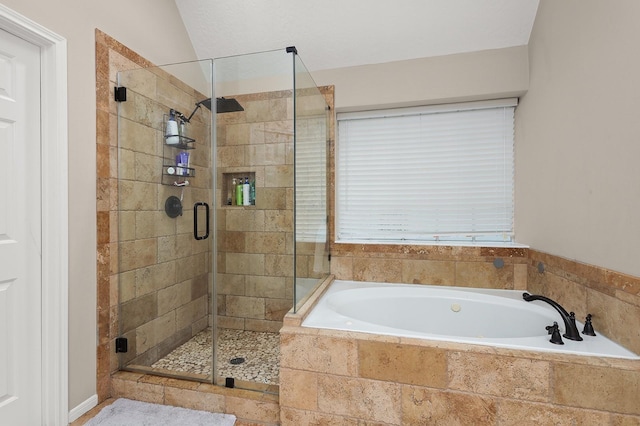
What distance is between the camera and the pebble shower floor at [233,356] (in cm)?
204

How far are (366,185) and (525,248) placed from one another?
133cm

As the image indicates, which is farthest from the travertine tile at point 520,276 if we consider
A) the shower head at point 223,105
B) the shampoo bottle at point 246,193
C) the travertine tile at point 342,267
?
the shower head at point 223,105

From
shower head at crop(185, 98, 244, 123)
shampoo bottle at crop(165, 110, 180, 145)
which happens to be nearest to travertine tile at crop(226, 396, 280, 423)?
shampoo bottle at crop(165, 110, 180, 145)

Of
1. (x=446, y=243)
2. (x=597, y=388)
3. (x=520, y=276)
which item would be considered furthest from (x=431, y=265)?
(x=597, y=388)

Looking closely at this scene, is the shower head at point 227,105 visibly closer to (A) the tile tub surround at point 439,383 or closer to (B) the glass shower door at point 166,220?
(B) the glass shower door at point 166,220

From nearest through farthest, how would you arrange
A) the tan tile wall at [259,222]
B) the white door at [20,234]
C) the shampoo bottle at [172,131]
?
the white door at [20,234] < the shampoo bottle at [172,131] < the tan tile wall at [259,222]

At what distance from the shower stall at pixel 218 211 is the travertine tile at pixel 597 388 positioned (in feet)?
4.44

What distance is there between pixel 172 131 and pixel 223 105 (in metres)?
0.44

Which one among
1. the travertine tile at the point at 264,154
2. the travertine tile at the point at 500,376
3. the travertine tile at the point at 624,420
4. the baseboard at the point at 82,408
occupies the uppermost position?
the travertine tile at the point at 264,154

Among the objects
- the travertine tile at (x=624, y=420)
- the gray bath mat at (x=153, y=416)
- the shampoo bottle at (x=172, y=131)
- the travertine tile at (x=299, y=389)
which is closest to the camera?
the travertine tile at (x=624, y=420)

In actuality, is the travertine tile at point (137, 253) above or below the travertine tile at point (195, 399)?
above

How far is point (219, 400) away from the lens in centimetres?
178

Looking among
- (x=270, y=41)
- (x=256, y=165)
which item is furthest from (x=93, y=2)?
(x=256, y=165)

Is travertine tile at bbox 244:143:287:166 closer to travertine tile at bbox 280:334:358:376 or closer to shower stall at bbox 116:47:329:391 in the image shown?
shower stall at bbox 116:47:329:391
